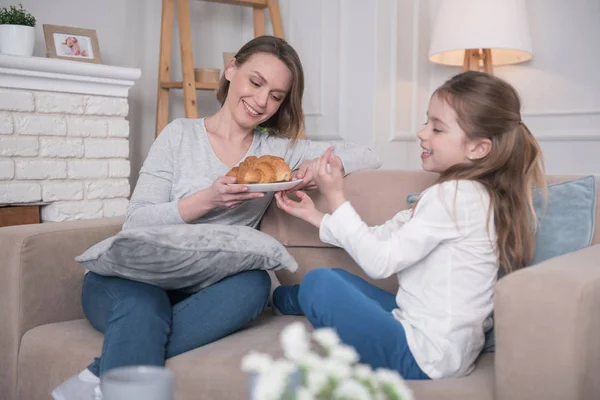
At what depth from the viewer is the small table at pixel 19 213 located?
9.41 feet

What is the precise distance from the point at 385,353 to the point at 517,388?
0.29 metres

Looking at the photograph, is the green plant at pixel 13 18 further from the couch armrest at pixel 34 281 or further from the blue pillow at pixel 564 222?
the blue pillow at pixel 564 222

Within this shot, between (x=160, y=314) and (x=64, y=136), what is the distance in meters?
1.71

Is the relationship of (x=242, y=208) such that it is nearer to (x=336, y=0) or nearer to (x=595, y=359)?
(x=595, y=359)

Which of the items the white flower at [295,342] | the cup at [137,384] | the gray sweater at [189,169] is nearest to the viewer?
the white flower at [295,342]

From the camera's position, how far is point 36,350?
5.45 feet

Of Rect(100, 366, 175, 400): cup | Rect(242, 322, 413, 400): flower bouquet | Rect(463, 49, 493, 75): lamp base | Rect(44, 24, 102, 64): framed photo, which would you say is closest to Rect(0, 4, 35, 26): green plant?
Rect(44, 24, 102, 64): framed photo

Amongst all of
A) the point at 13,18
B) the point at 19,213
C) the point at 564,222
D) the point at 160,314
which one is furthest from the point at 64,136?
the point at 564,222

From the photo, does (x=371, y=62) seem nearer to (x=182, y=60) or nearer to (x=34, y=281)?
(x=182, y=60)

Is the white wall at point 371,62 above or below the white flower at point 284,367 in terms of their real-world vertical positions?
above

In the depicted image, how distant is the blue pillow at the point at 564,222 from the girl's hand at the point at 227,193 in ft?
2.08

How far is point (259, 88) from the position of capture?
6.53ft

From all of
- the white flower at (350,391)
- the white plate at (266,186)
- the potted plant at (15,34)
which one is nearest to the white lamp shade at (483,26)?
the white plate at (266,186)

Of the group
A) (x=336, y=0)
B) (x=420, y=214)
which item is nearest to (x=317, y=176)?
(x=420, y=214)
